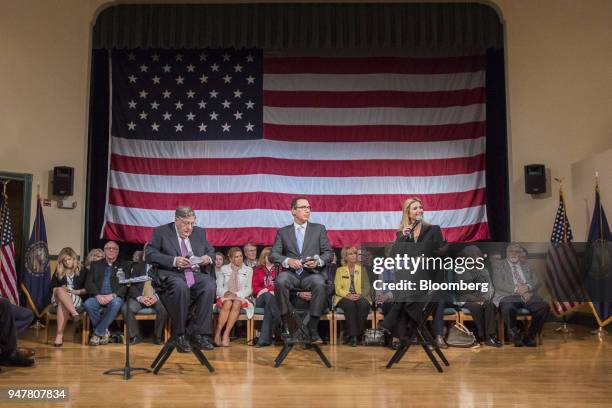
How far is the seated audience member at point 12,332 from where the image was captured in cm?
505

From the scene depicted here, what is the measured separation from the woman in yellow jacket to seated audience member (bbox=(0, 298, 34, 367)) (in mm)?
3298

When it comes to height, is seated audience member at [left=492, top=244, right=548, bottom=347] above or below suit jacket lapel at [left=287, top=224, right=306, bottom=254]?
below

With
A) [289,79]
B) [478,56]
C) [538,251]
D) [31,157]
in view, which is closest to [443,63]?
[478,56]

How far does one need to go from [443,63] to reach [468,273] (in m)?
4.75

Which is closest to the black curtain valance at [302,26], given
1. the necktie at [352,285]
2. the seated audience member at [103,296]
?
the seated audience member at [103,296]

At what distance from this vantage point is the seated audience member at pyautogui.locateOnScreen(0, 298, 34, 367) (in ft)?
16.6

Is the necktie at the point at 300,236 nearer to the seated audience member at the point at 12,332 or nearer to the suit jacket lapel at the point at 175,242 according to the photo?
the suit jacket lapel at the point at 175,242

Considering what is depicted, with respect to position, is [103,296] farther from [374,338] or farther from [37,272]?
[374,338]

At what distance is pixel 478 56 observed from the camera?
29.4 ft

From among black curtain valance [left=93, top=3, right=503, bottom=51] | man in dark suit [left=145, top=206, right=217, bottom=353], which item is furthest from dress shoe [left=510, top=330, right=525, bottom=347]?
black curtain valance [left=93, top=3, right=503, bottom=51]

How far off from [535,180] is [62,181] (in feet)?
21.3

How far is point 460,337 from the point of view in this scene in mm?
6816

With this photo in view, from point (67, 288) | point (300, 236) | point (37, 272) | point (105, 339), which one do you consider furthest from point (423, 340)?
point (37, 272)

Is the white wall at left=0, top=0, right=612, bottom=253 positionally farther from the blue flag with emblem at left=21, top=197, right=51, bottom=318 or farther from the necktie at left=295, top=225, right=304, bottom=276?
the necktie at left=295, top=225, right=304, bottom=276
